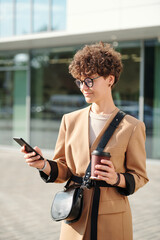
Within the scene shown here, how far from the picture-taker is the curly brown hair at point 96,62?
2.19 m

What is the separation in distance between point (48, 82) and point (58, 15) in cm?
239

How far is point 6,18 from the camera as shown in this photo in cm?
1211

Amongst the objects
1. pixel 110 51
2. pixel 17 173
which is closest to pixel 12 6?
pixel 17 173

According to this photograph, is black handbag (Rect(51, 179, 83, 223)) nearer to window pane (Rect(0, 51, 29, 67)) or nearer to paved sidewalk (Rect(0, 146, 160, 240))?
paved sidewalk (Rect(0, 146, 160, 240))

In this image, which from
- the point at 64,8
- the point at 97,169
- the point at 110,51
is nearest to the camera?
the point at 97,169

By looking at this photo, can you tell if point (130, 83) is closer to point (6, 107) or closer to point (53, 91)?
point (53, 91)

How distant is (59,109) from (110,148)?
10073 mm

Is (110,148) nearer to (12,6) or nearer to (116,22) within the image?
(116,22)

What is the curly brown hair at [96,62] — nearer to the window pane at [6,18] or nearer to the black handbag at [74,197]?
the black handbag at [74,197]

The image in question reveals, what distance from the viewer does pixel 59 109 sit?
1215 cm

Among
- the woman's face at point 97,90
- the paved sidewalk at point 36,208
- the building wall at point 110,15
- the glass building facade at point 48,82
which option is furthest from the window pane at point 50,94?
the woman's face at point 97,90

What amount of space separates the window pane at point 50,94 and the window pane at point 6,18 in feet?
3.94

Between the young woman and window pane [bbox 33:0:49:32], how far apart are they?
9348 mm

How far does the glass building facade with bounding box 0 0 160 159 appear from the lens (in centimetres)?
1037
